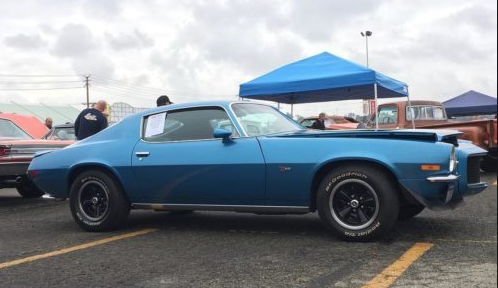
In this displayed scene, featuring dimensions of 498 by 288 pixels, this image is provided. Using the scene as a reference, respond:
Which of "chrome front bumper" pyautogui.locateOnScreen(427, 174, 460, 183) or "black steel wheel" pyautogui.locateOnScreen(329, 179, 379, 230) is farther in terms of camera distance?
"black steel wheel" pyautogui.locateOnScreen(329, 179, 379, 230)

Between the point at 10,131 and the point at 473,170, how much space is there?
23.9 ft

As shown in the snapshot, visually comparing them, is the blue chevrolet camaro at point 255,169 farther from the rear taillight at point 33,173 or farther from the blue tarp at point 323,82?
the blue tarp at point 323,82

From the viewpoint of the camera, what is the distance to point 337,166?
4605 mm

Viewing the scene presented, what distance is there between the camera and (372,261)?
394 cm

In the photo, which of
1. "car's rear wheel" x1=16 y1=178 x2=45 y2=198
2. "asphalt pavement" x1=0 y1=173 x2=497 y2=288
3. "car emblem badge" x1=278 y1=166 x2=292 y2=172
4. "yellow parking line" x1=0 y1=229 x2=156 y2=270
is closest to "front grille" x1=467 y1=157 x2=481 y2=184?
"asphalt pavement" x1=0 y1=173 x2=497 y2=288

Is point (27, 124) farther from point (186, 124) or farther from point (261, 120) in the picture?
point (261, 120)

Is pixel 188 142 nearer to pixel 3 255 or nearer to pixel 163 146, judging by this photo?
pixel 163 146

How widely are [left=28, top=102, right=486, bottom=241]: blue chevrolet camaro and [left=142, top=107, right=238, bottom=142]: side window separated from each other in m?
0.01

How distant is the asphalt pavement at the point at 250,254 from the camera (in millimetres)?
3571

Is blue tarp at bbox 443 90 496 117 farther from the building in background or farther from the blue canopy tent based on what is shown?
the building in background

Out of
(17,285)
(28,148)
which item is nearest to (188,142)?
(17,285)

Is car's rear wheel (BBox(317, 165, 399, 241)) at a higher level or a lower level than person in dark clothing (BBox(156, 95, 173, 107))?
lower

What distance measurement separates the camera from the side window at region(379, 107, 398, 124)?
39.3 feet

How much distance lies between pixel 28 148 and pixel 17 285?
440 centimetres
